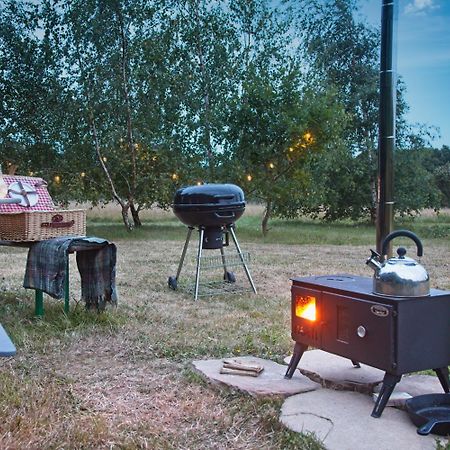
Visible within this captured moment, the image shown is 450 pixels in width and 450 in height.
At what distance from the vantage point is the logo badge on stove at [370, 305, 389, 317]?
6.70ft

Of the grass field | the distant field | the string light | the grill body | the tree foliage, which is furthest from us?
the distant field

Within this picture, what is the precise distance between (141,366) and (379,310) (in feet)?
4.14

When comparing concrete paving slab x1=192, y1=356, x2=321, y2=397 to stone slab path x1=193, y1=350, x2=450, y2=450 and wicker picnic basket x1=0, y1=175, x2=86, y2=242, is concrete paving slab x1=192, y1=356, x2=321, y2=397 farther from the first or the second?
wicker picnic basket x1=0, y1=175, x2=86, y2=242

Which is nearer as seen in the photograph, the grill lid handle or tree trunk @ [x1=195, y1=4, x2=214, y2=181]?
the grill lid handle

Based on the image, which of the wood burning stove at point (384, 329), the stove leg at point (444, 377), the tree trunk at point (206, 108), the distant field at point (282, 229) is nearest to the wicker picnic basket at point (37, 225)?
the wood burning stove at point (384, 329)

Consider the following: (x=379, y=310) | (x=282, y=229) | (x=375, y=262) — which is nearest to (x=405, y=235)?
(x=375, y=262)

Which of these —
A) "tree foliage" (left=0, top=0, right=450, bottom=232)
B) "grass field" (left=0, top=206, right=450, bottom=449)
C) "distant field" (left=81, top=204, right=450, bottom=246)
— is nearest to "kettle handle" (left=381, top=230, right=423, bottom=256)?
"grass field" (left=0, top=206, right=450, bottom=449)

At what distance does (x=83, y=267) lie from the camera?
3.69 metres

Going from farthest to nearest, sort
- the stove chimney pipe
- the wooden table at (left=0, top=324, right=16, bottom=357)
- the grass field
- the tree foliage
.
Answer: the tree foliage, the stove chimney pipe, the grass field, the wooden table at (left=0, top=324, right=16, bottom=357)

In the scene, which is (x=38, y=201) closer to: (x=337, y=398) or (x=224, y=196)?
(x=224, y=196)

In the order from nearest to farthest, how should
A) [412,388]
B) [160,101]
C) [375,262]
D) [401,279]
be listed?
[401,279], [375,262], [412,388], [160,101]

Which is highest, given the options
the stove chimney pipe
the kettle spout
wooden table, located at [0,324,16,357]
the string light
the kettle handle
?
the string light

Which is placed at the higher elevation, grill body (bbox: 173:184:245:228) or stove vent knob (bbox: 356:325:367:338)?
grill body (bbox: 173:184:245:228)

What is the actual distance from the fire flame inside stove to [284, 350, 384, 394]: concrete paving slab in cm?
30
